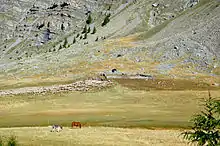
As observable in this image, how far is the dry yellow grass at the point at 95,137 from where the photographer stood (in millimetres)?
23828

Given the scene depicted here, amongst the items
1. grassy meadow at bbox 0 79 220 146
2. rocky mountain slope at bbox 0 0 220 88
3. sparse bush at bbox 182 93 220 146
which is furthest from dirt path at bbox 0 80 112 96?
sparse bush at bbox 182 93 220 146

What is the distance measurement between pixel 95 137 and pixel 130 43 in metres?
77.6

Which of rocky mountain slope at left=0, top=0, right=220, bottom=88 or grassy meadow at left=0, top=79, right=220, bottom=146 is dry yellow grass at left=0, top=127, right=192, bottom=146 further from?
rocky mountain slope at left=0, top=0, right=220, bottom=88

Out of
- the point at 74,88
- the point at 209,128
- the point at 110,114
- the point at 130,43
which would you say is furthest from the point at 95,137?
the point at 130,43

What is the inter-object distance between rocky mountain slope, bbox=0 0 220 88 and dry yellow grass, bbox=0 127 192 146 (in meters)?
46.0

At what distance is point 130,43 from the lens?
4006 inches

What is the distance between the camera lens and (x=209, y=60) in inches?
3081

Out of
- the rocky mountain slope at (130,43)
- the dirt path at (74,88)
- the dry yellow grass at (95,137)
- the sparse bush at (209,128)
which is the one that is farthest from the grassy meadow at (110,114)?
the rocky mountain slope at (130,43)

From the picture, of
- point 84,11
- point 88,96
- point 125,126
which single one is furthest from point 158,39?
A: point 84,11

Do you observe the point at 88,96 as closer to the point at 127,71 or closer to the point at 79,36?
the point at 127,71

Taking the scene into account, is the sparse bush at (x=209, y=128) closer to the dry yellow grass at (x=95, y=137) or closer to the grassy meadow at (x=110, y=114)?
the grassy meadow at (x=110, y=114)

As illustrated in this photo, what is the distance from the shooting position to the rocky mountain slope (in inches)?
3139

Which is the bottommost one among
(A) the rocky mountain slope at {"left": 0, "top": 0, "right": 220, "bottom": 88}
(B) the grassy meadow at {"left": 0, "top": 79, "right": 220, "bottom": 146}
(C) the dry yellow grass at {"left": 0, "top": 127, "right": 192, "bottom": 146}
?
(C) the dry yellow grass at {"left": 0, "top": 127, "right": 192, "bottom": 146}

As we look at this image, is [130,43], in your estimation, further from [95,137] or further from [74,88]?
[95,137]
